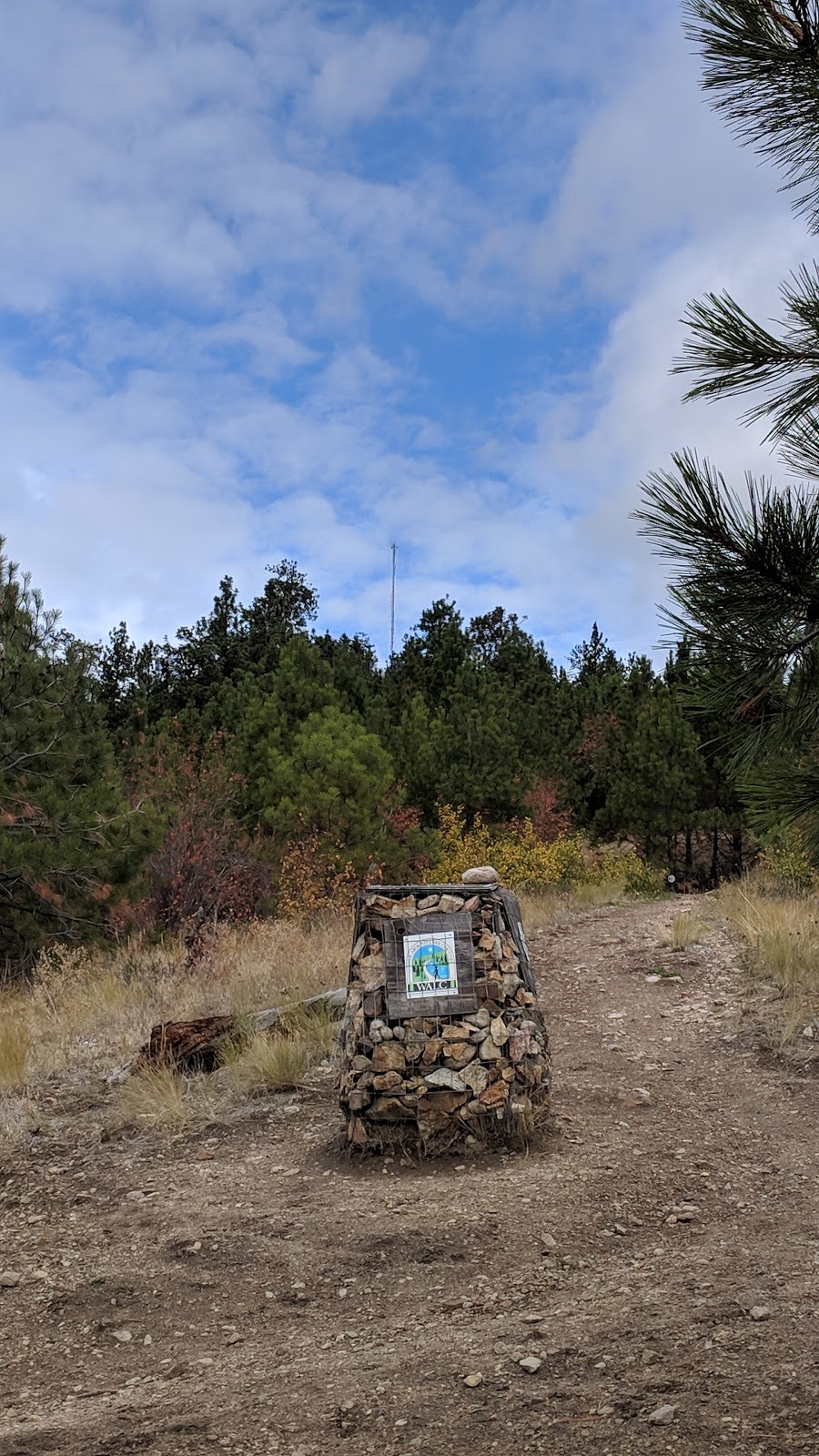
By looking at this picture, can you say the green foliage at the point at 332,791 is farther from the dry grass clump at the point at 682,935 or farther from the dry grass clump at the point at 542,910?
the dry grass clump at the point at 682,935

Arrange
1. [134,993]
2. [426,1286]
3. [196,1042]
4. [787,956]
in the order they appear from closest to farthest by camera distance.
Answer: [426,1286] < [196,1042] < [134,993] < [787,956]

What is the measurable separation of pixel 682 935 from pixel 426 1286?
767 cm

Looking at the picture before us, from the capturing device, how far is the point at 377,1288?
441cm

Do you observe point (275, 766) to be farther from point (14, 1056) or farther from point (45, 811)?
point (14, 1056)

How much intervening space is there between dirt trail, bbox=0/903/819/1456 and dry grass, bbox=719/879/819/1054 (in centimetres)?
104

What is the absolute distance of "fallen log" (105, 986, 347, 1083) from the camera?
23.8 feet

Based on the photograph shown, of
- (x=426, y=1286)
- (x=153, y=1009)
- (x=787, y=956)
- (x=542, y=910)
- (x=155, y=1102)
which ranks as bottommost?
(x=426, y=1286)

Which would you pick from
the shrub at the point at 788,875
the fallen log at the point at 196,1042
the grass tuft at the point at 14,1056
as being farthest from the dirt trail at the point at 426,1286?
the shrub at the point at 788,875

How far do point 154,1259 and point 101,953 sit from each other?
22.3ft

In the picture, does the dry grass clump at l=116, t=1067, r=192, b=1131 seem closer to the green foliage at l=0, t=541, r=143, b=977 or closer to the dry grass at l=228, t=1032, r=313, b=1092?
the dry grass at l=228, t=1032, r=313, b=1092

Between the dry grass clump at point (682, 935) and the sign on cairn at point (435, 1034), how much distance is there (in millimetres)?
5757

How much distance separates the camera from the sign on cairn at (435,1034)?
5.80 meters

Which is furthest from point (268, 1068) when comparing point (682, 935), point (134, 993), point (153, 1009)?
point (682, 935)

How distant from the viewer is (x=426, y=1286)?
439 centimetres
